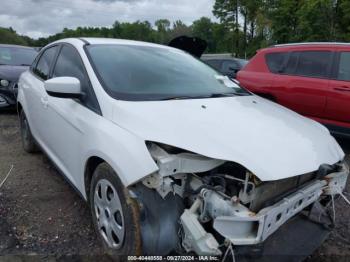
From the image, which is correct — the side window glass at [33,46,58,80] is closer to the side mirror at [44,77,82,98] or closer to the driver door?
the driver door

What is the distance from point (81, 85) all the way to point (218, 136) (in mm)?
1342

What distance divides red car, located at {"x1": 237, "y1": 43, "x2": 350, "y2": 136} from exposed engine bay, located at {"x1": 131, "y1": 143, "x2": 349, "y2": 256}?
337 cm

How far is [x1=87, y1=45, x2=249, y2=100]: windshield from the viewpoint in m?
2.88

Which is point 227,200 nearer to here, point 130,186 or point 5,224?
point 130,186

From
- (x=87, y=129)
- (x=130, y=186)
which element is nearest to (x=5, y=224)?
(x=87, y=129)

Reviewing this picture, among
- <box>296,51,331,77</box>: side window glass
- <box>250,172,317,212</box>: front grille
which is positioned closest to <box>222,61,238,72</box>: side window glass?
<box>296,51,331,77</box>: side window glass

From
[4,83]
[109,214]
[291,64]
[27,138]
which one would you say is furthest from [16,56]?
[109,214]

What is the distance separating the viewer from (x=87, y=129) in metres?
2.72

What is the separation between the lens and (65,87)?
2836 millimetres

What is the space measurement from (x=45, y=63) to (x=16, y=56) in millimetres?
5150

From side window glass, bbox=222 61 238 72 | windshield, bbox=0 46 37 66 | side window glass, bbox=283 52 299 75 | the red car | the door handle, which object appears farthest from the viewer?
side window glass, bbox=222 61 238 72

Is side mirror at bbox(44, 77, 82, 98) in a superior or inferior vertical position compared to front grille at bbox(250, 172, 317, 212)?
superior

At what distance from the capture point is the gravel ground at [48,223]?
2.79 metres

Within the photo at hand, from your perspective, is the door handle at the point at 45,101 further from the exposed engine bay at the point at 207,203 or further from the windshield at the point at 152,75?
the exposed engine bay at the point at 207,203
